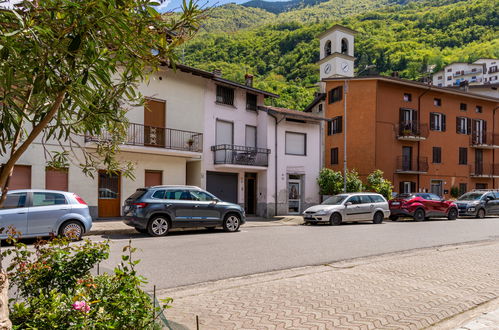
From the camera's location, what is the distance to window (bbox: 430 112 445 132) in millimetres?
35031

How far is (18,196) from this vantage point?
36.1 ft

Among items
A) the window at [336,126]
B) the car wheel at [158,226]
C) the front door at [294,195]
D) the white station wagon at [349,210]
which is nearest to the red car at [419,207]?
the white station wagon at [349,210]

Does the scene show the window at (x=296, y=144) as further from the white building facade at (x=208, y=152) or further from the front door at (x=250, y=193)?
the front door at (x=250, y=193)

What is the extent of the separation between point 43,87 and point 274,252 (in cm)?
857

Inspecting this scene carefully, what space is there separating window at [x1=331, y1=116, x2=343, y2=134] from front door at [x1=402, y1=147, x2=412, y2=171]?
226 inches

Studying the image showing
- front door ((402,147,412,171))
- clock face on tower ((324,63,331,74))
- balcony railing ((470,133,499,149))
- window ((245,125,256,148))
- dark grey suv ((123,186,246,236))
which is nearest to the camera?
dark grey suv ((123,186,246,236))

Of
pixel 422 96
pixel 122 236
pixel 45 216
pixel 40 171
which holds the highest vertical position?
pixel 422 96

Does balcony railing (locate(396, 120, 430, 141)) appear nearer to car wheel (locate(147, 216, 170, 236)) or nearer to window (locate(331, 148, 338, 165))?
window (locate(331, 148, 338, 165))

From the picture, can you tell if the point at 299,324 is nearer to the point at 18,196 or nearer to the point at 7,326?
the point at 7,326

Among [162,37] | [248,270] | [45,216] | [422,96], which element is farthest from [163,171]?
[422,96]

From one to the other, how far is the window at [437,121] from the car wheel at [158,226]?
2944 centimetres

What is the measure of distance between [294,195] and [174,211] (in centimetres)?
1200

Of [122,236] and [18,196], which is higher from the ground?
[18,196]

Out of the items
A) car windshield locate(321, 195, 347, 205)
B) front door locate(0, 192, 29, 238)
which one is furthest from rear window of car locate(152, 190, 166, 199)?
car windshield locate(321, 195, 347, 205)
